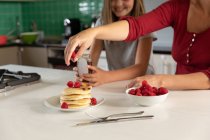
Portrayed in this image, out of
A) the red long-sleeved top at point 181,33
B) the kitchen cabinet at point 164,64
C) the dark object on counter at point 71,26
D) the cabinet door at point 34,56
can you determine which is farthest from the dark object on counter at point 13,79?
the dark object on counter at point 71,26

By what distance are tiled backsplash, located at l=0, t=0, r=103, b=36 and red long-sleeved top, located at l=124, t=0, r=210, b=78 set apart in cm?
208

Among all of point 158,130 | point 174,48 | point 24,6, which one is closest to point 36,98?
point 158,130

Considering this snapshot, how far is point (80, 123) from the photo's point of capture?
88cm

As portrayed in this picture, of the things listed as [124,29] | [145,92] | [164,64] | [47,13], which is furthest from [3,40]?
[145,92]

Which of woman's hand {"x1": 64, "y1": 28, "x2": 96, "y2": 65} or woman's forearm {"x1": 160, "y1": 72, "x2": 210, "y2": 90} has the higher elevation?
woman's hand {"x1": 64, "y1": 28, "x2": 96, "y2": 65}

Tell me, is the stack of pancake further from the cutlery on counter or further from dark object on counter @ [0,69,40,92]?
dark object on counter @ [0,69,40,92]

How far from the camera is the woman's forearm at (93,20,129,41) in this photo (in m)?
1.13

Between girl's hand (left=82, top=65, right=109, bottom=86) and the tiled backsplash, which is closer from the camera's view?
girl's hand (left=82, top=65, right=109, bottom=86)

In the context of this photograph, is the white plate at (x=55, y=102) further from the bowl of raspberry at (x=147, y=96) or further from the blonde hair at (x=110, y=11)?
the blonde hair at (x=110, y=11)

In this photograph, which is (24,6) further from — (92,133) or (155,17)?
(92,133)

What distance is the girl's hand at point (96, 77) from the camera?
4.34 feet

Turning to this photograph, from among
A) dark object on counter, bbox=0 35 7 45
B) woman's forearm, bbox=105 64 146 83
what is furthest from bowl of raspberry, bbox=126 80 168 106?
dark object on counter, bbox=0 35 7 45

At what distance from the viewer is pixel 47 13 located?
372 centimetres

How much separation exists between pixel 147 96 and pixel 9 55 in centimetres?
263
